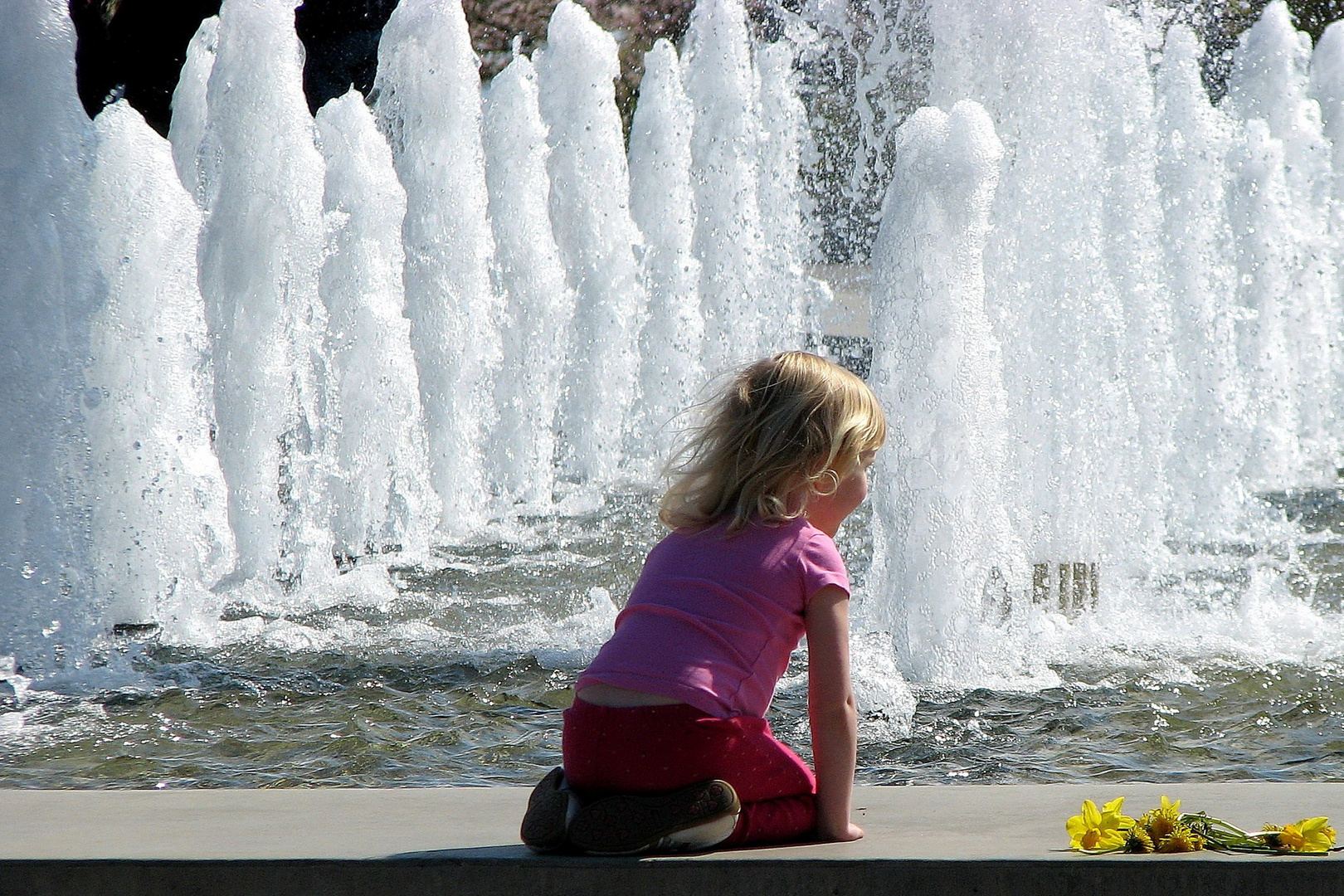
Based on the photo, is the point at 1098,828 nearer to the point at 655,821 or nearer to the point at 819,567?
the point at 819,567

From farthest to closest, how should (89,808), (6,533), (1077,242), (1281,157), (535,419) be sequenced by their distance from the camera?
(1281,157), (535,419), (1077,242), (6,533), (89,808)

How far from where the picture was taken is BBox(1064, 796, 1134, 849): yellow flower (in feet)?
8.23

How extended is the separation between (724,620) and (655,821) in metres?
0.36

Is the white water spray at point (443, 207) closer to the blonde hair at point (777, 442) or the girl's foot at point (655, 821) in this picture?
the blonde hair at point (777, 442)

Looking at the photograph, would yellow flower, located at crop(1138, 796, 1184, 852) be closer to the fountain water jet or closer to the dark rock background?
the fountain water jet

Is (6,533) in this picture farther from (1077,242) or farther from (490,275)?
(490,275)

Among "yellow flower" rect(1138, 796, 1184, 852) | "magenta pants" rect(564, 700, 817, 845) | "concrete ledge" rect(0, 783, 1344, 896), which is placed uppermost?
"magenta pants" rect(564, 700, 817, 845)

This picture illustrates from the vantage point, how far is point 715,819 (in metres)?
2.55

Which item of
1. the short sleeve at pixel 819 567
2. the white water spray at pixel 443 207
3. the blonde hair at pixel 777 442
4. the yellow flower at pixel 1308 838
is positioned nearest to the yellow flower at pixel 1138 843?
the yellow flower at pixel 1308 838

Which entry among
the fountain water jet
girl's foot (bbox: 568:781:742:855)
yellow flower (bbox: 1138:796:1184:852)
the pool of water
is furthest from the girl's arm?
the fountain water jet

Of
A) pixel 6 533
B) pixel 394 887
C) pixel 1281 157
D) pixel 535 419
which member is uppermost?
pixel 1281 157

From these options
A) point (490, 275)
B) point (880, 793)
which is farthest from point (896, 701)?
point (490, 275)

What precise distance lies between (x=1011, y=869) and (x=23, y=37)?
17.1ft

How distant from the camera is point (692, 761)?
8.41ft
